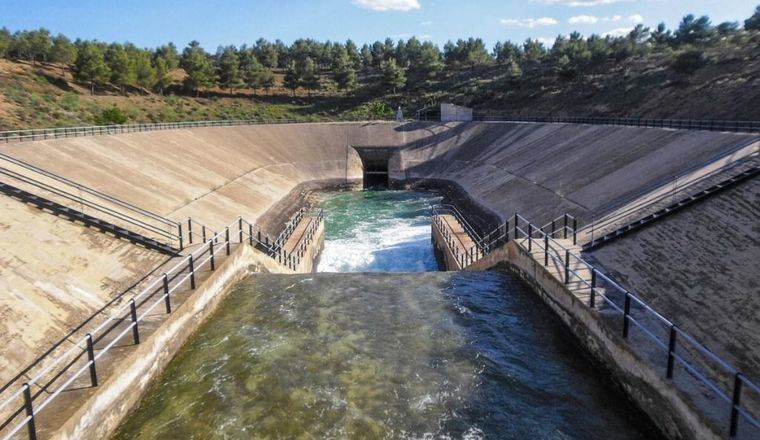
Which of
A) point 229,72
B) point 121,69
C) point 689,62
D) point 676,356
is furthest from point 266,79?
point 676,356

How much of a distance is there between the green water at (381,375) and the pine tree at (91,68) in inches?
3271

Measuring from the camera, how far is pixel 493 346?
10695 mm

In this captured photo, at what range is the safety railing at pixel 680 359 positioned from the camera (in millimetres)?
6352

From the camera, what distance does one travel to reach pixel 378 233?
34.7 metres

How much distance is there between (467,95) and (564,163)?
5919cm

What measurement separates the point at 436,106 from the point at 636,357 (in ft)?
267

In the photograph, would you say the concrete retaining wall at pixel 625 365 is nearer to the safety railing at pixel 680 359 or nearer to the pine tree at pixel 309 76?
the safety railing at pixel 680 359

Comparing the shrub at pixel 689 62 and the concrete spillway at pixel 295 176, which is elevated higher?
the shrub at pixel 689 62

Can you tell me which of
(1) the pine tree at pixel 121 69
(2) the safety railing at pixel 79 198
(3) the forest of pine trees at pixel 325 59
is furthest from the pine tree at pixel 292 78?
(2) the safety railing at pixel 79 198

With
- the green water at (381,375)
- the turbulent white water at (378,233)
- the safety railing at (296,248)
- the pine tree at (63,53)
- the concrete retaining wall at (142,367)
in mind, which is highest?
the pine tree at (63,53)

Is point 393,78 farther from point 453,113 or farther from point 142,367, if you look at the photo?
point 142,367

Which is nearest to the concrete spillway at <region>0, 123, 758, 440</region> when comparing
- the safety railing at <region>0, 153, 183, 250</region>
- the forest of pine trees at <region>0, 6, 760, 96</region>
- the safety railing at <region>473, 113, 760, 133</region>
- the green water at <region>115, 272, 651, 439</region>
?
the safety railing at <region>0, 153, 183, 250</region>

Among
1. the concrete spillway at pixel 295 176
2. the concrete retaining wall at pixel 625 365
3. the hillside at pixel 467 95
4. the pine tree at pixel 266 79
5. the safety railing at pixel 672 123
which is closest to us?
the concrete retaining wall at pixel 625 365

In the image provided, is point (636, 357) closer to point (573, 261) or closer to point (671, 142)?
point (573, 261)
